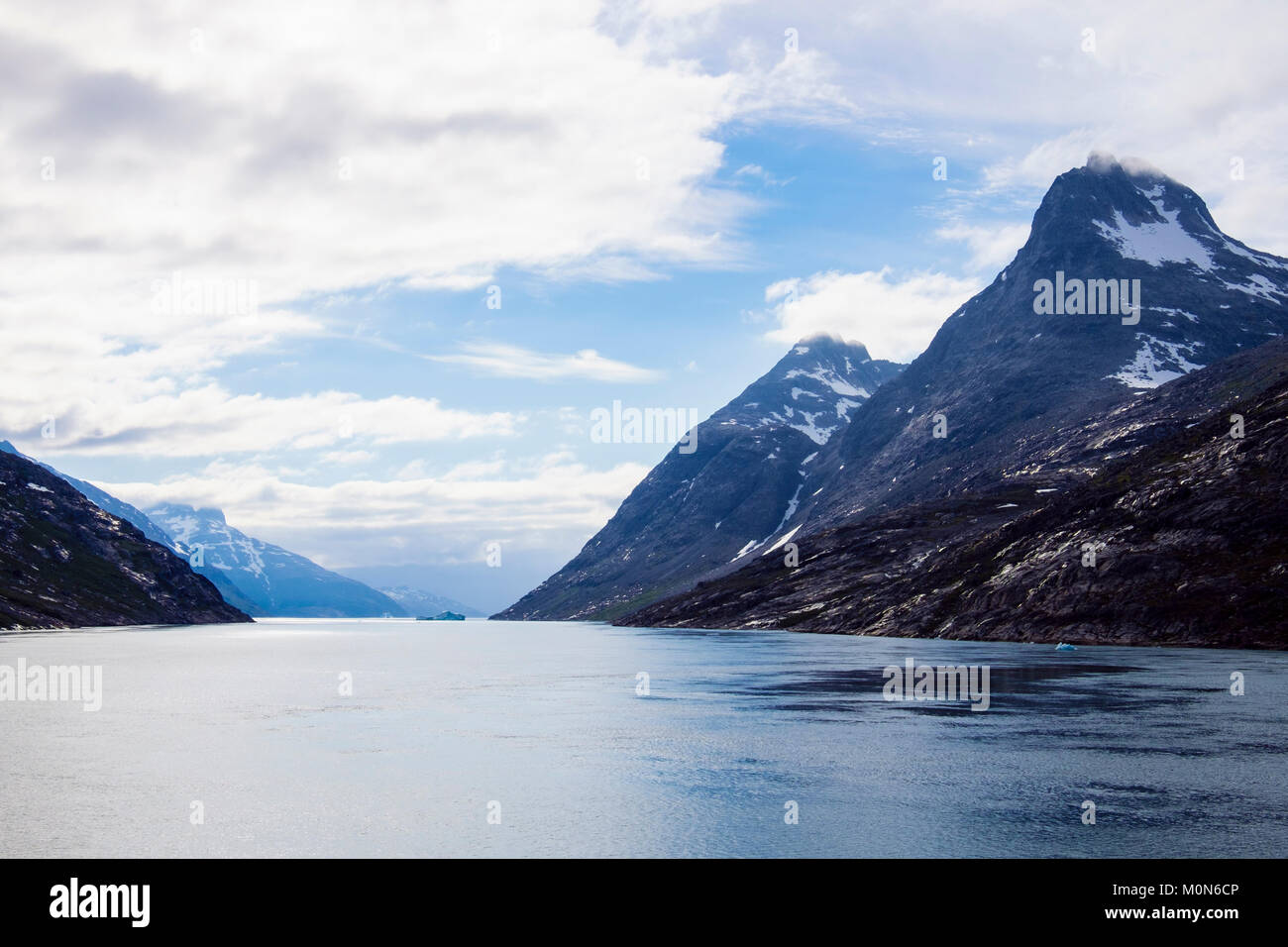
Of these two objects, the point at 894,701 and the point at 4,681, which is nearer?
the point at 894,701

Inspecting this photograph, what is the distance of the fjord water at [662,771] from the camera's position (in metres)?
44.8

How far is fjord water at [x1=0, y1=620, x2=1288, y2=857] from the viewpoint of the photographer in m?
44.8

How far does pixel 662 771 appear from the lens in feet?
203

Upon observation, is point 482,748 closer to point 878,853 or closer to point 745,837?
point 745,837

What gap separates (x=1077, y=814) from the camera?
48.2m

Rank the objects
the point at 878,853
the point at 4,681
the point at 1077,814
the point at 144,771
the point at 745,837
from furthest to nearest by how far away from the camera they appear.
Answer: the point at 4,681, the point at 144,771, the point at 1077,814, the point at 745,837, the point at 878,853

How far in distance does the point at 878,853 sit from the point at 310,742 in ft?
158

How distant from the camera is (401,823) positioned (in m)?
48.2

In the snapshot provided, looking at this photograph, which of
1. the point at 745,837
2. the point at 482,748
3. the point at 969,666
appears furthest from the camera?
the point at 969,666

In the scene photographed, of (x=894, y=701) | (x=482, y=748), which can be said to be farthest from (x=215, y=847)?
(x=894, y=701)
